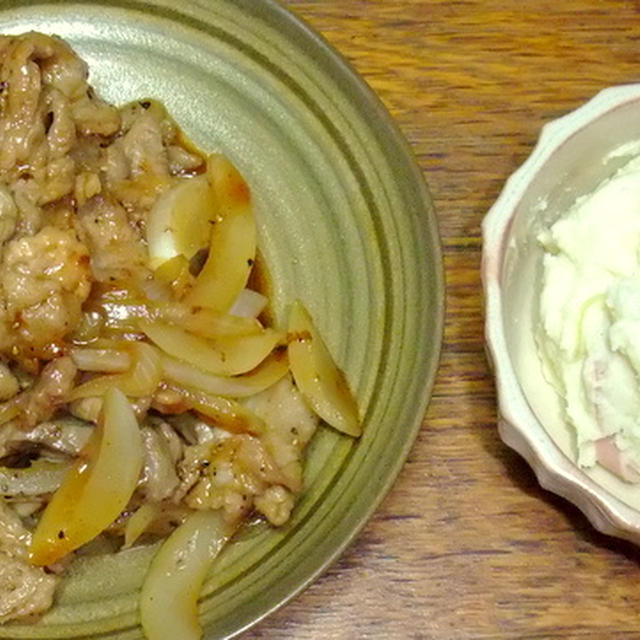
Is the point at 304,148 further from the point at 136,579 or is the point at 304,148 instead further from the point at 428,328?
the point at 136,579

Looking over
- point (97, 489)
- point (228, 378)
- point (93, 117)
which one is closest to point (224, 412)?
point (228, 378)

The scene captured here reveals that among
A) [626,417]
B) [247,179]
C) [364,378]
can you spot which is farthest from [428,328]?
[247,179]

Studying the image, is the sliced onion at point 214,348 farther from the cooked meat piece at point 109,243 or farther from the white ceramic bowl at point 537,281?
the white ceramic bowl at point 537,281

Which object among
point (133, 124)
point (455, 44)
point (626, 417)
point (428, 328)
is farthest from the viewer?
point (455, 44)

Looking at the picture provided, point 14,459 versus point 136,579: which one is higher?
point 14,459

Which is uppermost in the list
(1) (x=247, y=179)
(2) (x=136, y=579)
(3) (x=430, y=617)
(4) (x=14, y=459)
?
(1) (x=247, y=179)

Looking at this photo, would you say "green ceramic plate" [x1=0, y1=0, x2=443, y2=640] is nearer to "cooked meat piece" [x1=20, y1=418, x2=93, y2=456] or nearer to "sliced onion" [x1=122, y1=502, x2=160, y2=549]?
"sliced onion" [x1=122, y1=502, x2=160, y2=549]

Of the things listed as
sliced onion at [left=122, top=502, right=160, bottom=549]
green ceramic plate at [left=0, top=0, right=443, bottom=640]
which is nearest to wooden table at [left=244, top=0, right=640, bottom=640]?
green ceramic plate at [left=0, top=0, right=443, bottom=640]
